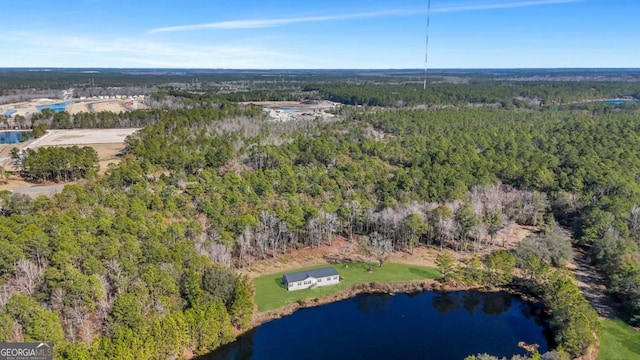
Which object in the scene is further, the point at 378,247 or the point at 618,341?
the point at 378,247

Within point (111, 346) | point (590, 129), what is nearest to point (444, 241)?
point (111, 346)

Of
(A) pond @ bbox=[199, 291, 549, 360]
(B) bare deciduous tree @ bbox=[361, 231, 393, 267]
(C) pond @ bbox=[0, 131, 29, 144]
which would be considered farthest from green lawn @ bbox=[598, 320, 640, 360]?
(C) pond @ bbox=[0, 131, 29, 144]

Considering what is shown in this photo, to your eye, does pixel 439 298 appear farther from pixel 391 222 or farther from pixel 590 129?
pixel 590 129

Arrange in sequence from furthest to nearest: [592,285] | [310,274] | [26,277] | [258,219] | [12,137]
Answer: [12,137] < [258,219] < [592,285] < [310,274] < [26,277]

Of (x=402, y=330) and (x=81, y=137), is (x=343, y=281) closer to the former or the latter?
(x=402, y=330)

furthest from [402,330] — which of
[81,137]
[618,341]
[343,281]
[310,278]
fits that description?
[81,137]

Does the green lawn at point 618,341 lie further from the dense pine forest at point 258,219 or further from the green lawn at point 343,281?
the green lawn at point 343,281

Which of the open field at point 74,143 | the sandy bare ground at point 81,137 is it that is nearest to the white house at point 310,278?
the open field at point 74,143
